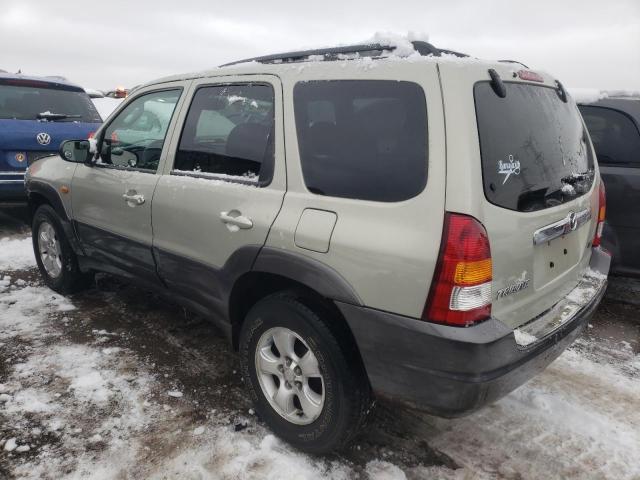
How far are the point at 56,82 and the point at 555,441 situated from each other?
6981 mm

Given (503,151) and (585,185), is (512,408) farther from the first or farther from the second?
(503,151)

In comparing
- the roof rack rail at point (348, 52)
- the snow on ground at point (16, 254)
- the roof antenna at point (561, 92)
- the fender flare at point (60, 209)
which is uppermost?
the roof rack rail at point (348, 52)

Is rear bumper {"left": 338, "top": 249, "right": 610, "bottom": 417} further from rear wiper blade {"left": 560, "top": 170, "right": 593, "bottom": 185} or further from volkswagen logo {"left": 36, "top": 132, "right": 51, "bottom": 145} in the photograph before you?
volkswagen logo {"left": 36, "top": 132, "right": 51, "bottom": 145}

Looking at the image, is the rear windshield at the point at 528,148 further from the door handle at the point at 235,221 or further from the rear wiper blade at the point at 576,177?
the door handle at the point at 235,221

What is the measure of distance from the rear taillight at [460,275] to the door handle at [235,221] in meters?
0.99

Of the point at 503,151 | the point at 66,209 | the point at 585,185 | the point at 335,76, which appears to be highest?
the point at 335,76

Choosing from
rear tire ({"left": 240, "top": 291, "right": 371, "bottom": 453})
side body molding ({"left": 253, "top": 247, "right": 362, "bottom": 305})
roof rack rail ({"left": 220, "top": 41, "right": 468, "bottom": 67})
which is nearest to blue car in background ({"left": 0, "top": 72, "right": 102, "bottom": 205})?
roof rack rail ({"left": 220, "top": 41, "right": 468, "bottom": 67})

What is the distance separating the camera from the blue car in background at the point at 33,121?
587 centimetres

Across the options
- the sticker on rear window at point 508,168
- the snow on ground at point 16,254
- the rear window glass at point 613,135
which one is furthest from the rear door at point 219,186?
the rear window glass at point 613,135

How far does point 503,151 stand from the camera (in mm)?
1945

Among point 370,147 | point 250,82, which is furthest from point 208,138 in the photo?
point 370,147

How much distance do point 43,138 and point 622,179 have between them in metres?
6.23

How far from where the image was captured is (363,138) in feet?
6.78

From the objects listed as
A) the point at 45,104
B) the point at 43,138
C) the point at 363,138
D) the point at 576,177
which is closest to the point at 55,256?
the point at 43,138
